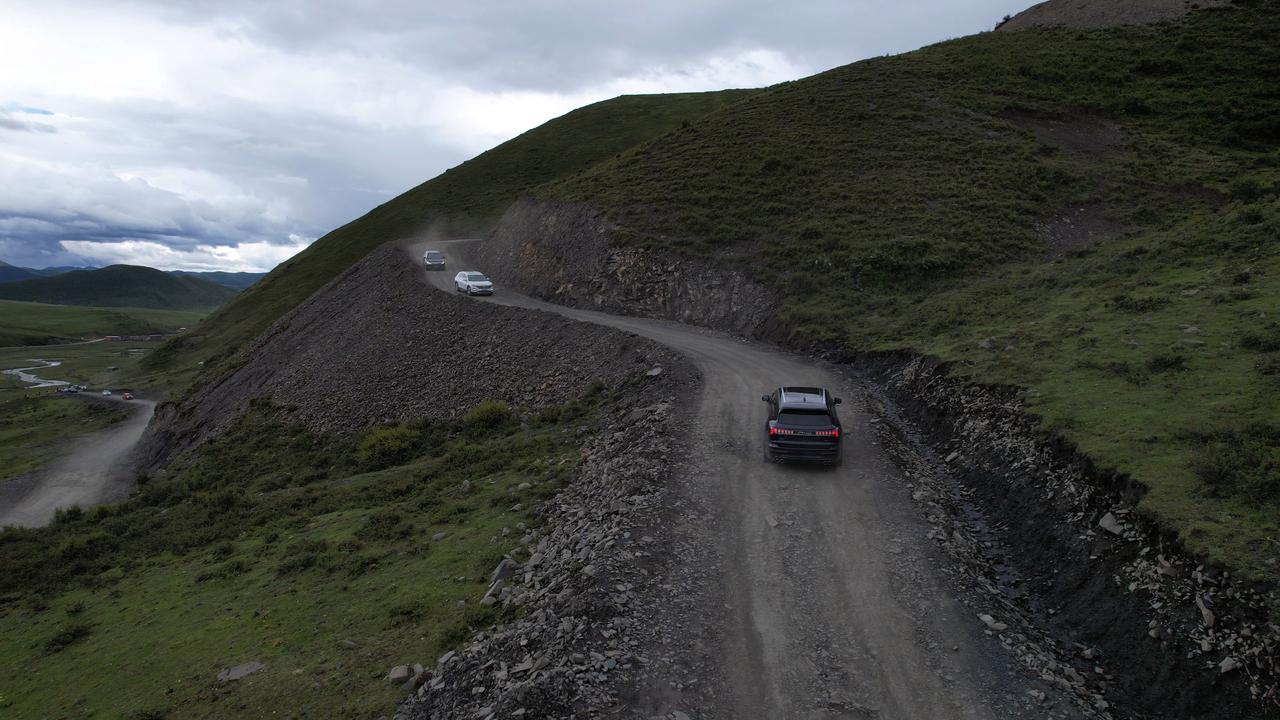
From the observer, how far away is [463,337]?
3831 centimetres

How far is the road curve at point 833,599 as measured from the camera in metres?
10.0

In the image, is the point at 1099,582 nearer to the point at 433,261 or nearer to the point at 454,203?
the point at 433,261

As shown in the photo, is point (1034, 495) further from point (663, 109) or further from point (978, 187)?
point (663, 109)

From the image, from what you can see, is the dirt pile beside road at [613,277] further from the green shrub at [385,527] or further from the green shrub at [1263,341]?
the green shrub at [385,527]

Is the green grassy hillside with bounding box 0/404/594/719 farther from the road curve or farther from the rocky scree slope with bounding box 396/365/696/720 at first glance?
the road curve

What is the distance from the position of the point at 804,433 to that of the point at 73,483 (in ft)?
187

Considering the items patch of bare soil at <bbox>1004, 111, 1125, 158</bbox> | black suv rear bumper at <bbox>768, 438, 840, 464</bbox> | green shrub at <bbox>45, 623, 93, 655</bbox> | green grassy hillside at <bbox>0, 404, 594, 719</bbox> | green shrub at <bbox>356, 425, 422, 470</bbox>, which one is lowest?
green shrub at <bbox>45, 623, 93, 655</bbox>

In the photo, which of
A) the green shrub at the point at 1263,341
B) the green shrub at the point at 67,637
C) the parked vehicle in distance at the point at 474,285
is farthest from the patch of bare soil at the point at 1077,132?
the green shrub at the point at 67,637

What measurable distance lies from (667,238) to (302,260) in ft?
241

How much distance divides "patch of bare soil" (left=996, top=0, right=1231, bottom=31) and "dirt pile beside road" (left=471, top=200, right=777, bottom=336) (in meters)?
65.2

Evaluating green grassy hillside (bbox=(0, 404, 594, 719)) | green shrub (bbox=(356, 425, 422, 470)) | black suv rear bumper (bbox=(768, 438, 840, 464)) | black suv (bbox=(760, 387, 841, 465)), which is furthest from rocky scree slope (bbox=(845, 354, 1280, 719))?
green shrub (bbox=(356, 425, 422, 470))

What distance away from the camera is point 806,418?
58.4ft

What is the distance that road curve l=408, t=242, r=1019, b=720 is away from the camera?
32.9ft

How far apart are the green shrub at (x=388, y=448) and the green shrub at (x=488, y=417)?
2.82 m
